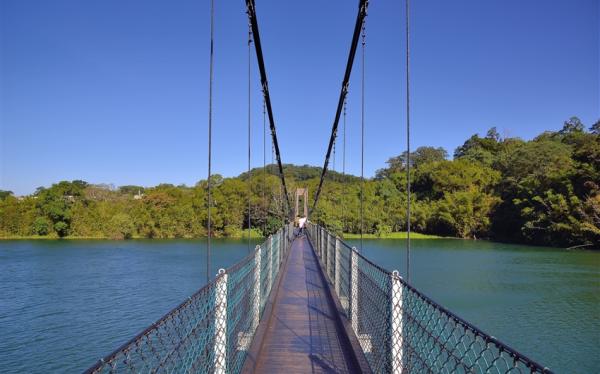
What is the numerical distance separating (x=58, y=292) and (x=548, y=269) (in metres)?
15.1

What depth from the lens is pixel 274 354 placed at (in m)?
2.58

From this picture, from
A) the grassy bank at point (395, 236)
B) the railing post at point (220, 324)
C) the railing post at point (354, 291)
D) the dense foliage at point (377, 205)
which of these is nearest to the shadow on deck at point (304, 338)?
the railing post at point (354, 291)

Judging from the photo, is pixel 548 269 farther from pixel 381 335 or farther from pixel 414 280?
pixel 381 335

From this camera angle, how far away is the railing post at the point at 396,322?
1879 mm

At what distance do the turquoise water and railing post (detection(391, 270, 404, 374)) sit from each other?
5538 mm

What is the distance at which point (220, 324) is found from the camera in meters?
1.93

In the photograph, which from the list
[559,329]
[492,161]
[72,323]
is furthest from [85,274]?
[492,161]

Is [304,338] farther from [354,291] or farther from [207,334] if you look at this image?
[207,334]

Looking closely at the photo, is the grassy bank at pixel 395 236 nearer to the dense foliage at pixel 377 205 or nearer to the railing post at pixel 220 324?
the dense foliage at pixel 377 205

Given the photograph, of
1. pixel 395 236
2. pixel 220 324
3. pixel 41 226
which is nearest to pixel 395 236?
pixel 395 236

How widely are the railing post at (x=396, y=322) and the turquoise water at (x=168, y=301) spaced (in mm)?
5538

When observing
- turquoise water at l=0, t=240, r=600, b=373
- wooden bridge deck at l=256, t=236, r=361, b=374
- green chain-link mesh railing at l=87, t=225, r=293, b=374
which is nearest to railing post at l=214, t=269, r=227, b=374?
green chain-link mesh railing at l=87, t=225, r=293, b=374

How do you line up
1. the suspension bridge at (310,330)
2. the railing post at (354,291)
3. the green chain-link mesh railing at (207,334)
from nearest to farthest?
the green chain-link mesh railing at (207,334) < the suspension bridge at (310,330) < the railing post at (354,291)

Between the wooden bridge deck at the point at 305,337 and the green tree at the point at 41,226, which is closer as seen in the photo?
the wooden bridge deck at the point at 305,337
